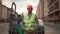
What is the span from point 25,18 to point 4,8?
803 inches

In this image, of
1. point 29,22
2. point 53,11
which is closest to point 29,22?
point 29,22

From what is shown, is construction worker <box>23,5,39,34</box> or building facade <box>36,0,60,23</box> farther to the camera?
building facade <box>36,0,60,23</box>

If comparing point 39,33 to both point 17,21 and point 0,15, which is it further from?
point 0,15

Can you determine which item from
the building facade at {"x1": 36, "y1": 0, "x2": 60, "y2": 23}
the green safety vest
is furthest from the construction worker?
the building facade at {"x1": 36, "y1": 0, "x2": 60, "y2": 23}

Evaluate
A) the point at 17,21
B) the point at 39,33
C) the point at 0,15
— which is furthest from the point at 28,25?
the point at 0,15

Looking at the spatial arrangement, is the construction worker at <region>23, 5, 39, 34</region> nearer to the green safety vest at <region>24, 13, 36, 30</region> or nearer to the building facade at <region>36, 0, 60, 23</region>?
the green safety vest at <region>24, 13, 36, 30</region>

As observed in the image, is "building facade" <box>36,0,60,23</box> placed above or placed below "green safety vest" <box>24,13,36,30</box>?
above

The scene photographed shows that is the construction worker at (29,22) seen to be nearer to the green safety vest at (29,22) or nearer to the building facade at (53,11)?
the green safety vest at (29,22)

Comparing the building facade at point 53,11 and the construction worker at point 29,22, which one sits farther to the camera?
the building facade at point 53,11

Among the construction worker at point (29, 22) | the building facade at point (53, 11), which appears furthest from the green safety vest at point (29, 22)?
the building facade at point (53, 11)

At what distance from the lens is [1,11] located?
2433cm

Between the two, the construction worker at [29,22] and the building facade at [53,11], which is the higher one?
the building facade at [53,11]

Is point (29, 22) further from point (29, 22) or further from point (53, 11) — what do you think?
point (53, 11)

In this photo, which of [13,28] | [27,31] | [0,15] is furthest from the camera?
[0,15]
